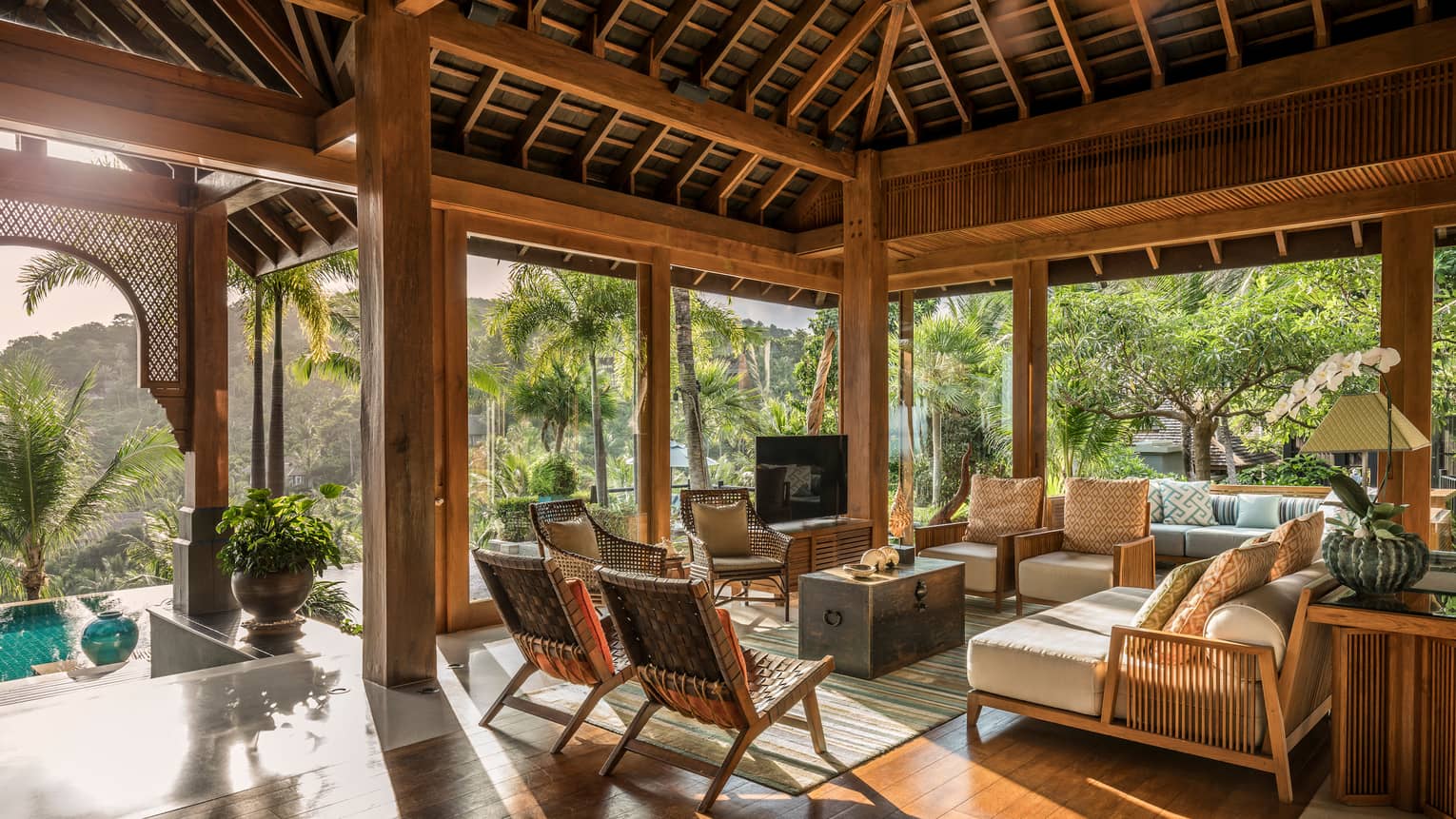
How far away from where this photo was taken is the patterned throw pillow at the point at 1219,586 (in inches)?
136

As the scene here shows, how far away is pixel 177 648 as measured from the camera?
6.14m

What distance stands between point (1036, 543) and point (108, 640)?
6.72m

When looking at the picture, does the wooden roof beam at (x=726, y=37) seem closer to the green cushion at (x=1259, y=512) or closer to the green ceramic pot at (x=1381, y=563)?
the green ceramic pot at (x=1381, y=563)

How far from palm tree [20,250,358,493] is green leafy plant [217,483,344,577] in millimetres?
4129

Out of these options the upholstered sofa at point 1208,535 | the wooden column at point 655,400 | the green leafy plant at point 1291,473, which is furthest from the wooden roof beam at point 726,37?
the green leafy plant at point 1291,473

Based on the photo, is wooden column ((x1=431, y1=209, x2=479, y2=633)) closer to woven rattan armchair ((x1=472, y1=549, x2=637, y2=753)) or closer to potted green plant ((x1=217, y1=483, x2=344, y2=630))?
potted green plant ((x1=217, y1=483, x2=344, y2=630))

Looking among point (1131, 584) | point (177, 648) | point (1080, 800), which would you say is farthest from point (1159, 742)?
point (177, 648)

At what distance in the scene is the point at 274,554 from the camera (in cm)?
577

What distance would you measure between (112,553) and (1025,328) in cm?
1197

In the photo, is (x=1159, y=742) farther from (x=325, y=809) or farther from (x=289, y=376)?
(x=289, y=376)

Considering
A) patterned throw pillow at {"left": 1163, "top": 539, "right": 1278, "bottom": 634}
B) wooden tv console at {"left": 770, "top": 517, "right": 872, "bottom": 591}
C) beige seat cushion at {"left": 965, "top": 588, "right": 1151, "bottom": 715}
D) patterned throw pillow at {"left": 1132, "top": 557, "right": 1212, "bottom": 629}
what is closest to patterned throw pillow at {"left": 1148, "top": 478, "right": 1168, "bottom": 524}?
wooden tv console at {"left": 770, "top": 517, "right": 872, "bottom": 591}

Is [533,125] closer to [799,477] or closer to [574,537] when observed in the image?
[574,537]

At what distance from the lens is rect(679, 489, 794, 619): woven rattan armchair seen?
606 centimetres

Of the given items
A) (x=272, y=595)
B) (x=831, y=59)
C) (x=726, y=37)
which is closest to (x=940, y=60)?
(x=831, y=59)
